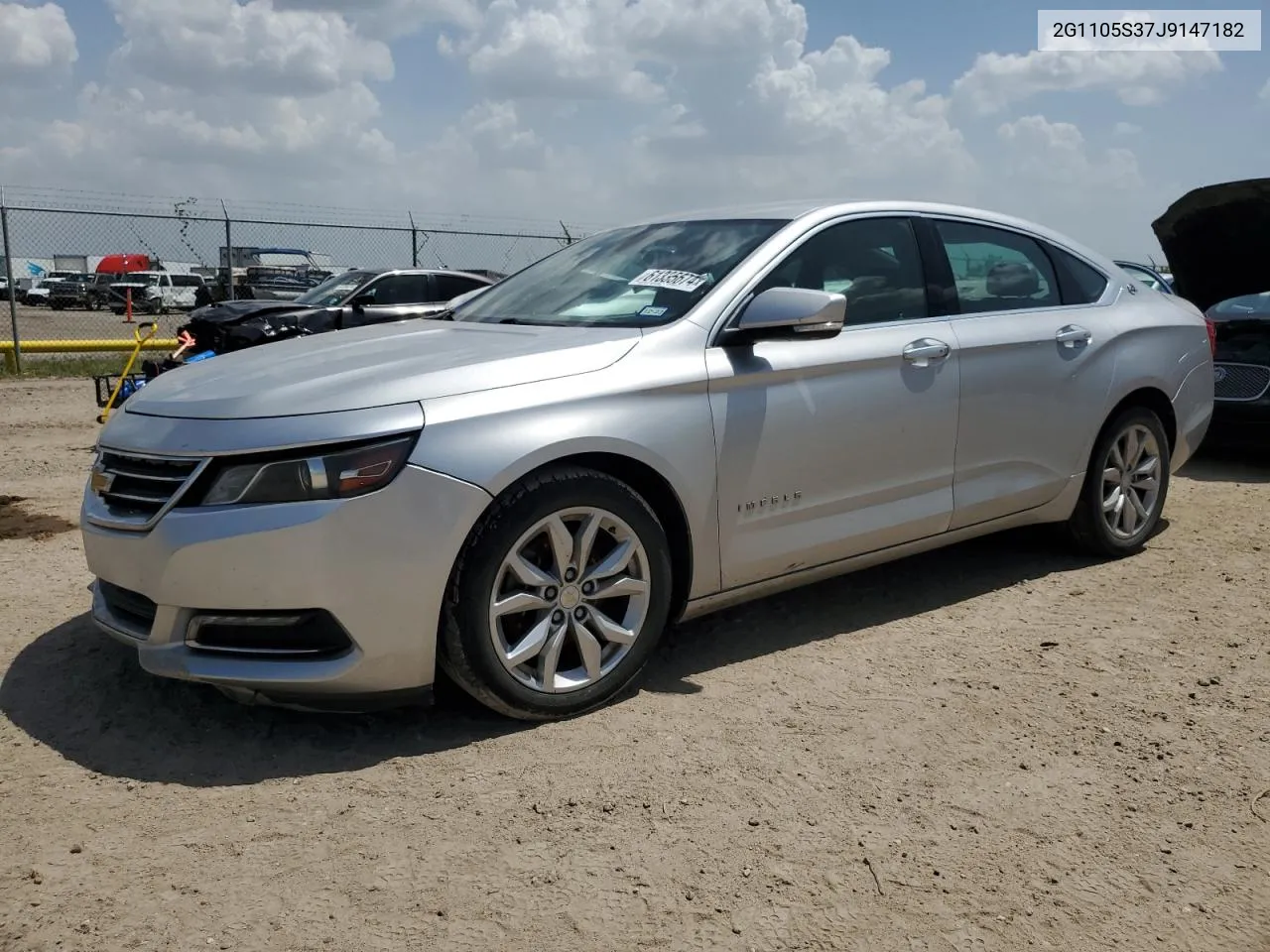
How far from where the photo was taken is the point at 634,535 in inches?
138

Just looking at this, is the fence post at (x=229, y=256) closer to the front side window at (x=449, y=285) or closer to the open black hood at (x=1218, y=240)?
the front side window at (x=449, y=285)

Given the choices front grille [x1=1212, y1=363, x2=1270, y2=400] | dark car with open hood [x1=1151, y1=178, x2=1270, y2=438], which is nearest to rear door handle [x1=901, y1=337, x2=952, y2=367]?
dark car with open hood [x1=1151, y1=178, x2=1270, y2=438]

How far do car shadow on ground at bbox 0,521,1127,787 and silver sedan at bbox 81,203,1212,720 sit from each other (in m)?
0.19

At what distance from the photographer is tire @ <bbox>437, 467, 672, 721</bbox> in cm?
321

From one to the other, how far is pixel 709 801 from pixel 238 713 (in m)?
1.49

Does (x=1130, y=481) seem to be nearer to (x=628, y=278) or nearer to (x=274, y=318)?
(x=628, y=278)

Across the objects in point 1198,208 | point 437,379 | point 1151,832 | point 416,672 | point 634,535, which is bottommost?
point 1151,832

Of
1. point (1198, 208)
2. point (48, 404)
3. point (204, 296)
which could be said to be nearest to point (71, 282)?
point (204, 296)

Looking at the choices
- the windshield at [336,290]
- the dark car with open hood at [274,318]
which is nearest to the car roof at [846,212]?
the dark car with open hood at [274,318]

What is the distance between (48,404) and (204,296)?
8.75 meters

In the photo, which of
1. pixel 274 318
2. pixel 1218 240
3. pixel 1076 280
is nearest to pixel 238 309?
pixel 274 318

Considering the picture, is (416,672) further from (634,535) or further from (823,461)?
(823,461)

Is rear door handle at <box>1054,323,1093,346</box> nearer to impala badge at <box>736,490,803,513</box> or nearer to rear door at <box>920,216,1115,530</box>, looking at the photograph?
rear door at <box>920,216,1115,530</box>

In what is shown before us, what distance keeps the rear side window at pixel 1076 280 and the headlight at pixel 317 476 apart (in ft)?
10.8
